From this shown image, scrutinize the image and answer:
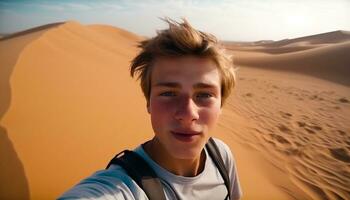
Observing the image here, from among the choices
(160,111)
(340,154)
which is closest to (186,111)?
(160,111)

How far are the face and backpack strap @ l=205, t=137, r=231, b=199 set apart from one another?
255 millimetres

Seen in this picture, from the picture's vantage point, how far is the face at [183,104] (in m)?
1.43

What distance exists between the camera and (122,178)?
1266 millimetres

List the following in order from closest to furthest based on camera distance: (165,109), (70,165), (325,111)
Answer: (165,109), (70,165), (325,111)

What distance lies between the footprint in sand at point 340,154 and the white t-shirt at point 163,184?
452cm

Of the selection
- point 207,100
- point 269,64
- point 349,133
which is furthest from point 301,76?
point 207,100

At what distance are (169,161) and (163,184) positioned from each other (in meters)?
0.14

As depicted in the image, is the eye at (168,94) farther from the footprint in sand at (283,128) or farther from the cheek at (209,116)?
the footprint in sand at (283,128)

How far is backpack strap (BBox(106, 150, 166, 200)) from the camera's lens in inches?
49.5

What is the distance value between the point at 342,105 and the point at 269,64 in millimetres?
13782

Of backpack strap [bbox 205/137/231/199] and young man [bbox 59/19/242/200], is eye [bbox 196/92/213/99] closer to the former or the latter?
young man [bbox 59/19/242/200]

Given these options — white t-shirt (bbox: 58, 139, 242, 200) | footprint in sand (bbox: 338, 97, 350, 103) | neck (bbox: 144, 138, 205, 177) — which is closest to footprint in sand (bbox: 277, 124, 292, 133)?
footprint in sand (bbox: 338, 97, 350, 103)

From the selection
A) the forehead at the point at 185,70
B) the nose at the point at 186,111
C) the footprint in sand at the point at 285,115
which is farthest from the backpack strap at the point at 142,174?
the footprint in sand at the point at 285,115

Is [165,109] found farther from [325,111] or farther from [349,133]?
[325,111]
